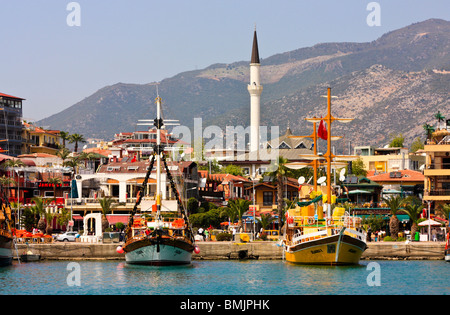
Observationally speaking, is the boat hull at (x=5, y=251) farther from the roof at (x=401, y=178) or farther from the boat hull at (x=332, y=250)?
the roof at (x=401, y=178)

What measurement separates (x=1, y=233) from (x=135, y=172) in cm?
4695

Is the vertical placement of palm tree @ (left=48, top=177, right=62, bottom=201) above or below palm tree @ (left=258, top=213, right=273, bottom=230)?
above

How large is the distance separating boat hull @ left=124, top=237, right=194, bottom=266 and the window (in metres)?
46.7

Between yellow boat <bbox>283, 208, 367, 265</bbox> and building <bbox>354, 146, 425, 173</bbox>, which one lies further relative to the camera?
building <bbox>354, 146, 425, 173</bbox>

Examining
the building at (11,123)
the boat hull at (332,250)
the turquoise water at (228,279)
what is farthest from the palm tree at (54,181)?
the boat hull at (332,250)

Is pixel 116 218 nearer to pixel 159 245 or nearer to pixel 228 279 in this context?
pixel 159 245

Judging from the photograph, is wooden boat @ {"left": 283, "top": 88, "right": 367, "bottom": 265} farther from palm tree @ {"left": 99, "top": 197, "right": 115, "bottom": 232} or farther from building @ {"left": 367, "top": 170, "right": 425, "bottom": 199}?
building @ {"left": 367, "top": 170, "right": 425, "bottom": 199}

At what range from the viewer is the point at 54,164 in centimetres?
13650

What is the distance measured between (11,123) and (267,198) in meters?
62.6

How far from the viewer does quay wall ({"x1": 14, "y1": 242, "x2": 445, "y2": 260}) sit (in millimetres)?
72625

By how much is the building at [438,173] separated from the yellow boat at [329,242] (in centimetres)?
3024

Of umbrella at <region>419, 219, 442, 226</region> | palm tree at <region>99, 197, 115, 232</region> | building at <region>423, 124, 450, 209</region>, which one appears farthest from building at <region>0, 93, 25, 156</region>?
umbrella at <region>419, 219, 442, 226</region>

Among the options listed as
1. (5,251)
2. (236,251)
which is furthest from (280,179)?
(5,251)
